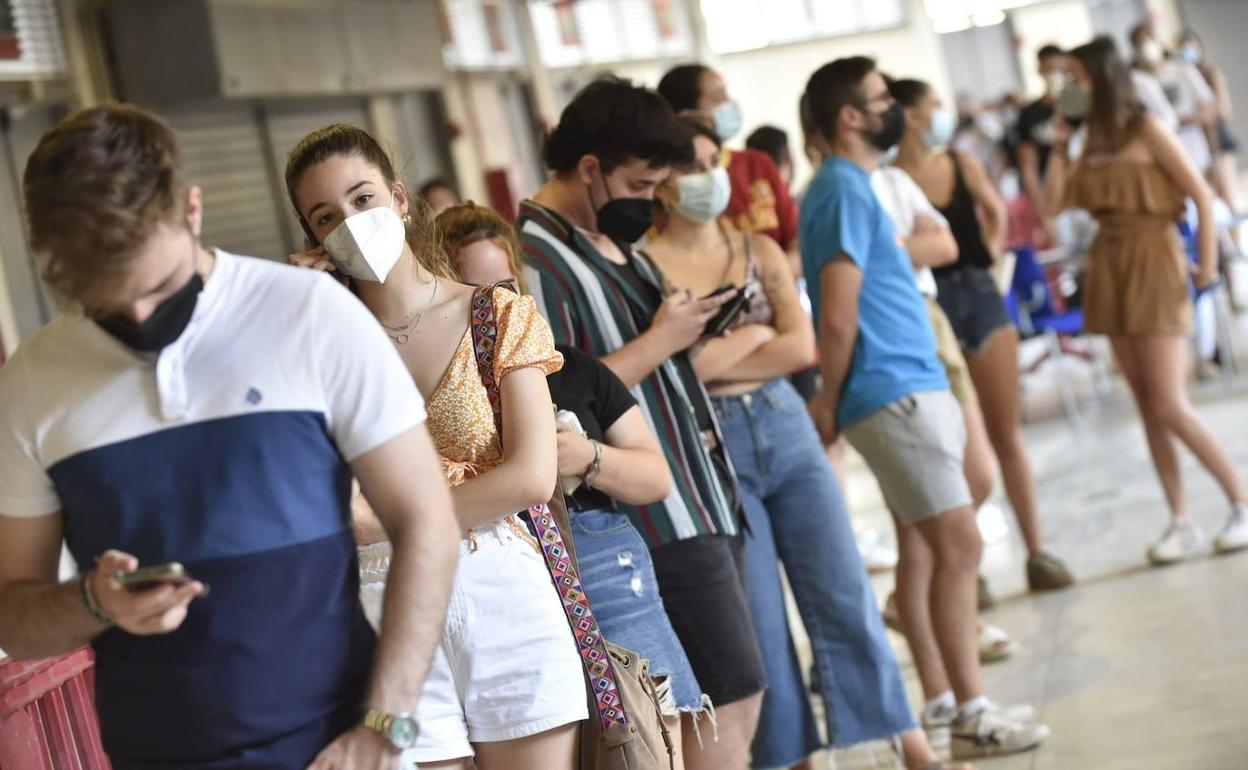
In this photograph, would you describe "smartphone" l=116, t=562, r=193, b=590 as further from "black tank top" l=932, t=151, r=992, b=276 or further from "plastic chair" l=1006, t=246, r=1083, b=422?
"plastic chair" l=1006, t=246, r=1083, b=422

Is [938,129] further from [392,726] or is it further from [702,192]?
[392,726]

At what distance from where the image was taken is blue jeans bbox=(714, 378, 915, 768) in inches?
143

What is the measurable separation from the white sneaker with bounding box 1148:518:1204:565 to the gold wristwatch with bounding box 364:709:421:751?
4.30m

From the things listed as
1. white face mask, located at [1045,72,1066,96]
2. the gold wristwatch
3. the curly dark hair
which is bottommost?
the gold wristwatch

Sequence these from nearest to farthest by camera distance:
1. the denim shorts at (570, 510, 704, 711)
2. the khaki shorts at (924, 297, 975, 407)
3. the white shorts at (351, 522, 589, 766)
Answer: the white shorts at (351, 522, 589, 766)
the denim shorts at (570, 510, 704, 711)
the khaki shorts at (924, 297, 975, 407)

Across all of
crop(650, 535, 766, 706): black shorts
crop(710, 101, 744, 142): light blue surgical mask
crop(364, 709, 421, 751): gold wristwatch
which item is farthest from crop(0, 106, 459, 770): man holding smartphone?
crop(710, 101, 744, 142): light blue surgical mask

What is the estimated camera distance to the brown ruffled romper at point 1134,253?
5.42 meters

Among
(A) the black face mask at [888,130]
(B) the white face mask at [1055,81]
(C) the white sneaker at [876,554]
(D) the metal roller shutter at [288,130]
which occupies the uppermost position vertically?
(D) the metal roller shutter at [288,130]

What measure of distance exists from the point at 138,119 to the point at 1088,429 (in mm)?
7912

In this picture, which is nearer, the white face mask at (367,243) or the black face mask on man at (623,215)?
the white face mask at (367,243)

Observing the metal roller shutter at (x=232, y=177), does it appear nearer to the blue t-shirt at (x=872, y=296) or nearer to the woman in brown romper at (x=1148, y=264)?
the woman in brown romper at (x=1148, y=264)

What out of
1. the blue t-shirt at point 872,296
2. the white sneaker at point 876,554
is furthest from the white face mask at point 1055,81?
the blue t-shirt at point 872,296

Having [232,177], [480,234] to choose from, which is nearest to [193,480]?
[480,234]

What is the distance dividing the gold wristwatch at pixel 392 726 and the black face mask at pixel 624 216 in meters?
1.58
